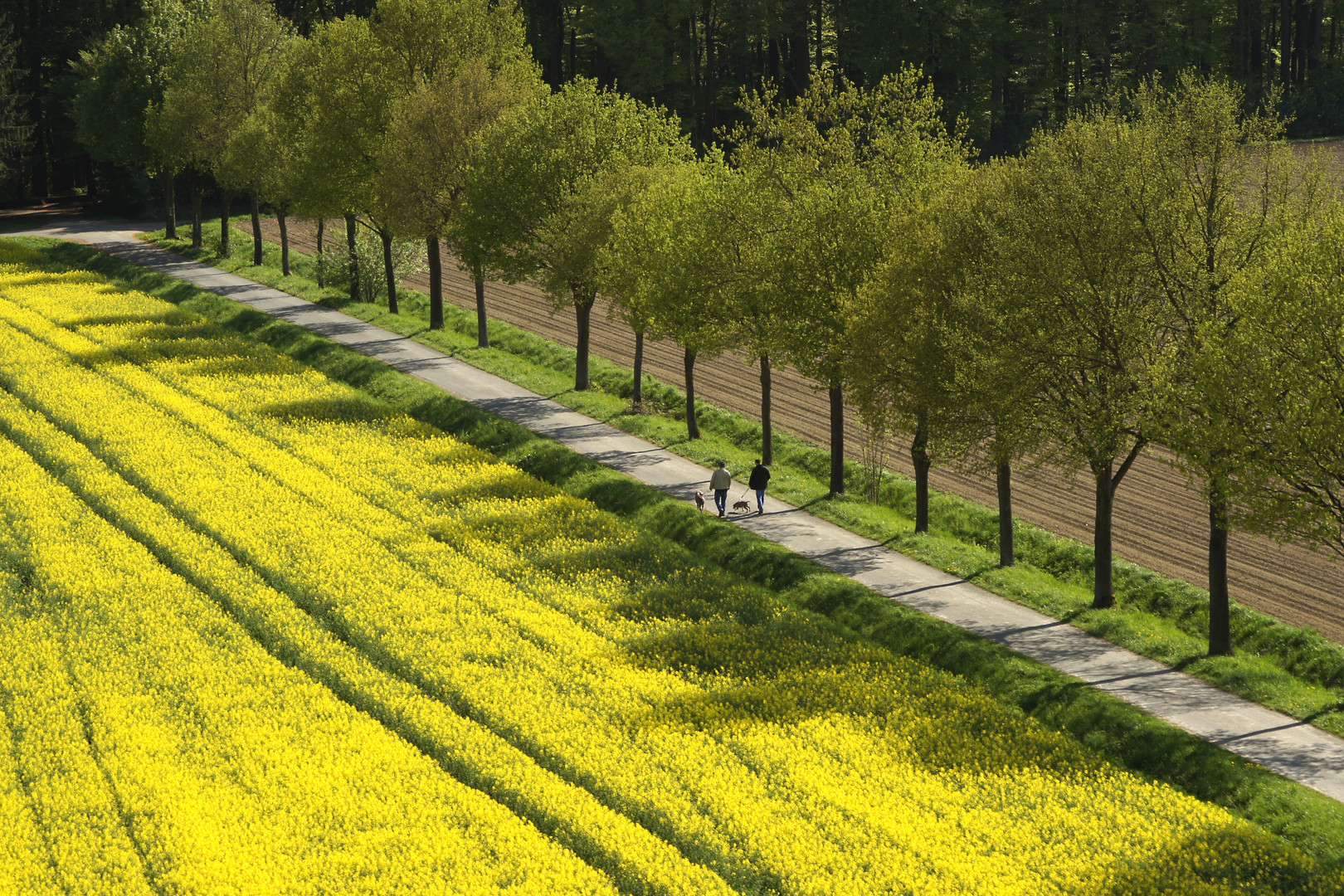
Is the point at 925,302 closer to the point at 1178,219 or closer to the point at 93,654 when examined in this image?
the point at 1178,219

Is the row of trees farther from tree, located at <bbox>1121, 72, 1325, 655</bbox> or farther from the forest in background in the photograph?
the forest in background

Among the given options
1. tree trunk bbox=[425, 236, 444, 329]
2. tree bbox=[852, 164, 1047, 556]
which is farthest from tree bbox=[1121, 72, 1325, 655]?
tree trunk bbox=[425, 236, 444, 329]

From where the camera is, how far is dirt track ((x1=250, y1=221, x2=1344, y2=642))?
33.0 meters

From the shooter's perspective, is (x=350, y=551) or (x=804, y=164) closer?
(x=350, y=551)

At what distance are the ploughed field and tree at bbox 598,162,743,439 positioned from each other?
7308 millimetres

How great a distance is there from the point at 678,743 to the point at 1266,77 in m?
93.4

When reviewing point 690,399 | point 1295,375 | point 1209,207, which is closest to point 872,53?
point 690,399

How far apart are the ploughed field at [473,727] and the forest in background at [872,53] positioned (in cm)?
6153

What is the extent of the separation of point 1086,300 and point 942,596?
8041 millimetres

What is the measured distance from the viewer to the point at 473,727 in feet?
78.0

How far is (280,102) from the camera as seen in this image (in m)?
66.1

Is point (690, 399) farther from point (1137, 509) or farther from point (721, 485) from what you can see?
point (1137, 509)

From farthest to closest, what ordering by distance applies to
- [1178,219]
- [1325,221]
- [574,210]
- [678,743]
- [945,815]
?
[574,210], [1178,219], [1325,221], [678,743], [945,815]

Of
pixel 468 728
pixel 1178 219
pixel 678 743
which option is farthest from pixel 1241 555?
pixel 468 728
